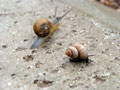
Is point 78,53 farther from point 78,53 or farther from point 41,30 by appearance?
point 41,30

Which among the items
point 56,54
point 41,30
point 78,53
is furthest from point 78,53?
point 41,30

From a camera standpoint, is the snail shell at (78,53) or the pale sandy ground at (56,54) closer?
the pale sandy ground at (56,54)

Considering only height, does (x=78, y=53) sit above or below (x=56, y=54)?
above

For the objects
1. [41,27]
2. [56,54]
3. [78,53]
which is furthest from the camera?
[41,27]

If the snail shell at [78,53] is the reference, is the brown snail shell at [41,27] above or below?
above

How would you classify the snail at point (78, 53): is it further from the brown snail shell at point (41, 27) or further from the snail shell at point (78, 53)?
the brown snail shell at point (41, 27)

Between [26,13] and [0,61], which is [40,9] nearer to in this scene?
[26,13]

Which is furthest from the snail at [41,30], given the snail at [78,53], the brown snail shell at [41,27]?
the snail at [78,53]

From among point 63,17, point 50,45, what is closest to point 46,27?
point 50,45
